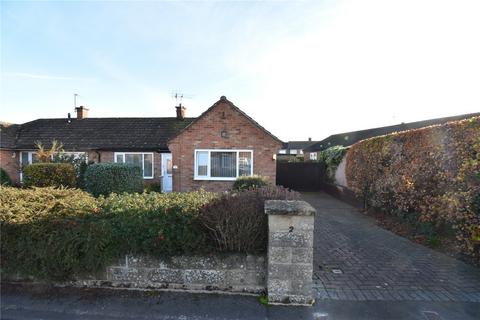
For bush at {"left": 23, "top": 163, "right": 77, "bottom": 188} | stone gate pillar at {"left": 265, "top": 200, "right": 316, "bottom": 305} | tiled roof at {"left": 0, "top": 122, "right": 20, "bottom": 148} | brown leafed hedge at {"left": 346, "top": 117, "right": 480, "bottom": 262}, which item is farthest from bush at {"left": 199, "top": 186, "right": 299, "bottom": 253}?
tiled roof at {"left": 0, "top": 122, "right": 20, "bottom": 148}

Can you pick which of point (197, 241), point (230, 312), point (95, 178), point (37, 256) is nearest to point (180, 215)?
point (197, 241)

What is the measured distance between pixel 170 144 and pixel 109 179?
10.9 feet

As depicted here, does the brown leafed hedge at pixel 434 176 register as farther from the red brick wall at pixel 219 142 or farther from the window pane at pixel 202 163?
the window pane at pixel 202 163

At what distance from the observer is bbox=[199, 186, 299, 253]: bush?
3416mm

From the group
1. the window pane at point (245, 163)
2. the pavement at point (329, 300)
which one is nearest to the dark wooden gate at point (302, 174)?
the window pane at point (245, 163)

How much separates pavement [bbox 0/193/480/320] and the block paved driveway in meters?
0.02

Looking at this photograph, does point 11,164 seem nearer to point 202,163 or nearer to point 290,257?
point 202,163

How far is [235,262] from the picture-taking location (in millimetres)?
3418

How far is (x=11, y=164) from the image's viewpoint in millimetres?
14742

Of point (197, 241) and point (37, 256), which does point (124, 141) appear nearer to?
point (37, 256)

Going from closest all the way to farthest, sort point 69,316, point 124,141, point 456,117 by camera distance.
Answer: point 69,316
point 124,141
point 456,117

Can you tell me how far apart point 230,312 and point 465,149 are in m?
5.50

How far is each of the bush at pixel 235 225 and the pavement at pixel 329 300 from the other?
70 cm

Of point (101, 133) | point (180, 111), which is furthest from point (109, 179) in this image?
point (180, 111)
